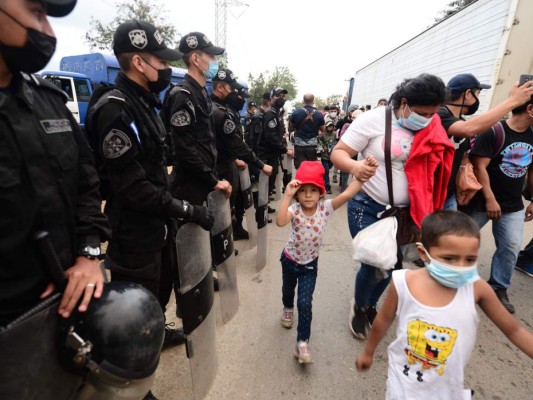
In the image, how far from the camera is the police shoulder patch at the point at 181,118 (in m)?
2.29

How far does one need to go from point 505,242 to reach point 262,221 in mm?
2296

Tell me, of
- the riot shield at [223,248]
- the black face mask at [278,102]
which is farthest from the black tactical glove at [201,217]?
the black face mask at [278,102]

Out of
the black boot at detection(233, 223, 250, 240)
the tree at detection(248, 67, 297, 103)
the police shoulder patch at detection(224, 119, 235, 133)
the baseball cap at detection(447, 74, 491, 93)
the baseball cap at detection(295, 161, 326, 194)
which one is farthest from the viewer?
the tree at detection(248, 67, 297, 103)

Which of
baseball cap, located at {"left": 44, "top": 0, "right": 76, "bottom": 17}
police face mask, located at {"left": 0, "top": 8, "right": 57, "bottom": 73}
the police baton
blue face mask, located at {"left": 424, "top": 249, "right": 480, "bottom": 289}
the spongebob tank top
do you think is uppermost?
baseball cap, located at {"left": 44, "top": 0, "right": 76, "bottom": 17}

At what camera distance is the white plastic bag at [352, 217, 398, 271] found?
6.33 ft

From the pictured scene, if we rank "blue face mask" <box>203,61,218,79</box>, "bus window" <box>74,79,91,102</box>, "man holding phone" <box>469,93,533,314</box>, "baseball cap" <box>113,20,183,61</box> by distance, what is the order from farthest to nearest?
"bus window" <box>74,79,91,102</box> → "blue face mask" <box>203,61,218,79</box> → "man holding phone" <box>469,93,533,314</box> → "baseball cap" <box>113,20,183,61</box>

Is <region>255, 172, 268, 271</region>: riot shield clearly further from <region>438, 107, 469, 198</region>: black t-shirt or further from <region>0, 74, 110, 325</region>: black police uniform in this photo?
<region>0, 74, 110, 325</region>: black police uniform

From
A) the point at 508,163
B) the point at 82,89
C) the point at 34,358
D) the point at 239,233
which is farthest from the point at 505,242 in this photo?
the point at 82,89


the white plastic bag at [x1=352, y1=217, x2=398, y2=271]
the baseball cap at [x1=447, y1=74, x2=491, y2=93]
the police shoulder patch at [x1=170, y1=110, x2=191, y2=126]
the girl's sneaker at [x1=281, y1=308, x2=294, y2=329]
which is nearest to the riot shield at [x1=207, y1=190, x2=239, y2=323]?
the girl's sneaker at [x1=281, y1=308, x2=294, y2=329]

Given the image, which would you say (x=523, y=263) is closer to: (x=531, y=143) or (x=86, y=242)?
(x=531, y=143)

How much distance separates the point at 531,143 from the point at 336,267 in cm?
214

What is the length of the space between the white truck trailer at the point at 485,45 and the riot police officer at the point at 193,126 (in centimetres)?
542

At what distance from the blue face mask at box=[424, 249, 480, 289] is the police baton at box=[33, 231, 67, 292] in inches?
54.5

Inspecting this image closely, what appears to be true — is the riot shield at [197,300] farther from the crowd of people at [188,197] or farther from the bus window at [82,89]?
the bus window at [82,89]
